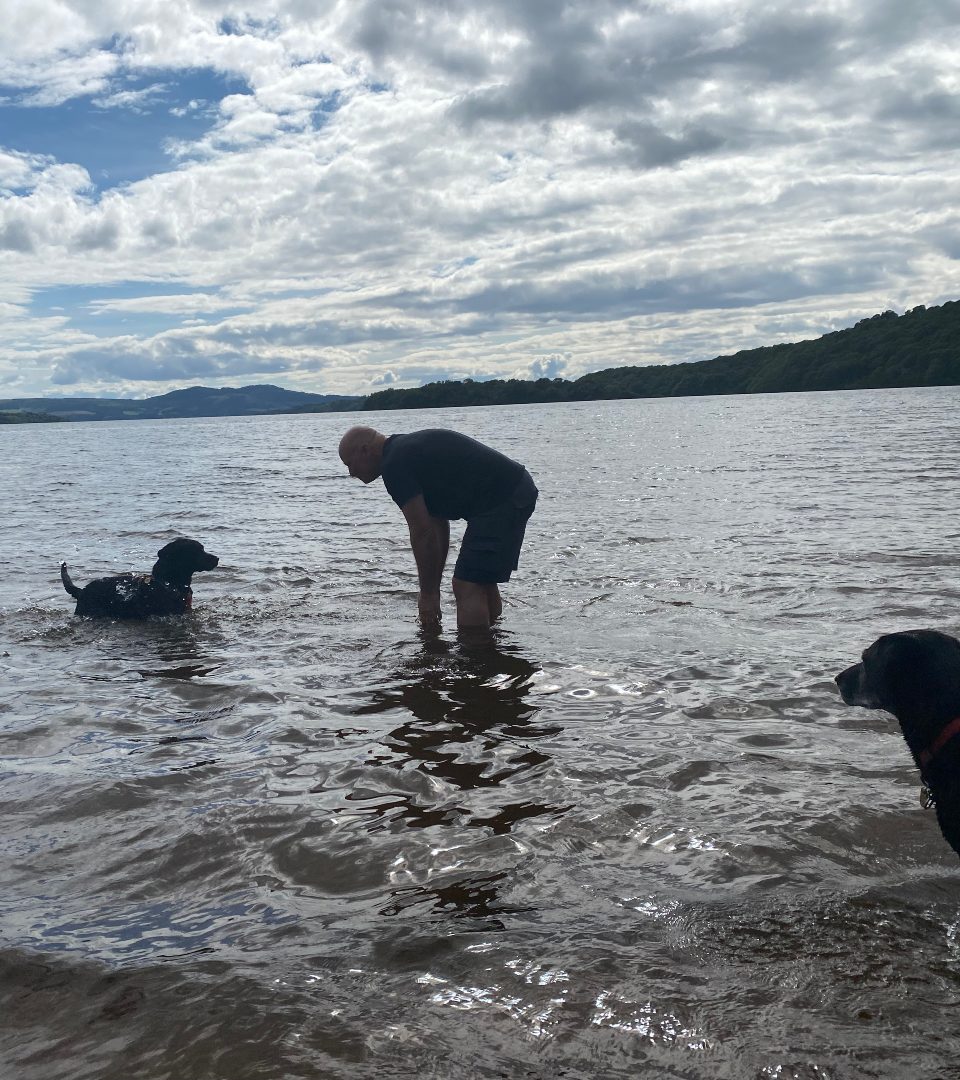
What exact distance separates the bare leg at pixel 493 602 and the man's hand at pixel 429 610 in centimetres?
43

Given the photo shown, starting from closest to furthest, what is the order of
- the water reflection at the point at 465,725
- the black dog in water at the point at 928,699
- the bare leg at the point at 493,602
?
the black dog in water at the point at 928,699
the water reflection at the point at 465,725
the bare leg at the point at 493,602

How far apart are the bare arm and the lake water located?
34 centimetres

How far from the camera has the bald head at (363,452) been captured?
7074 millimetres

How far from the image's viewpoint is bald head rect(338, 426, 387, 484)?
7.07 metres

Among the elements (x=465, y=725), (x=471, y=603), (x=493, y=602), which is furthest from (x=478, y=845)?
(x=493, y=602)

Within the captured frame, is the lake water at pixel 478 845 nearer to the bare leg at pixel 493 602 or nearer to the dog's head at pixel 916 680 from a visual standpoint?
the bare leg at pixel 493 602

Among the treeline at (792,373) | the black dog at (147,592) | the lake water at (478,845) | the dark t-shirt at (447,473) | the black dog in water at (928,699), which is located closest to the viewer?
the lake water at (478,845)

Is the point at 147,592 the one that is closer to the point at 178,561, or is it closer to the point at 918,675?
the point at 178,561

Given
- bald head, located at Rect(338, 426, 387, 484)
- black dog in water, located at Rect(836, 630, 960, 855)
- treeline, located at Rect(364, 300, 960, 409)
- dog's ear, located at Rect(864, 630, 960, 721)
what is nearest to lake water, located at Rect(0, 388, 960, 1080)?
black dog in water, located at Rect(836, 630, 960, 855)

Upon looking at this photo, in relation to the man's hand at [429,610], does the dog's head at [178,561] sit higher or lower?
higher

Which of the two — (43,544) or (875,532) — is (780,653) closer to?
(875,532)

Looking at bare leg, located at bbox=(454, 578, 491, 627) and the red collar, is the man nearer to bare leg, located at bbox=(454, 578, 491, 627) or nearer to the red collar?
bare leg, located at bbox=(454, 578, 491, 627)

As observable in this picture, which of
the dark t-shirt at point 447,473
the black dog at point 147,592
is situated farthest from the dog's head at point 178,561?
the dark t-shirt at point 447,473

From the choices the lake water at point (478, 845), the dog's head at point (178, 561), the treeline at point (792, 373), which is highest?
the treeline at point (792, 373)
